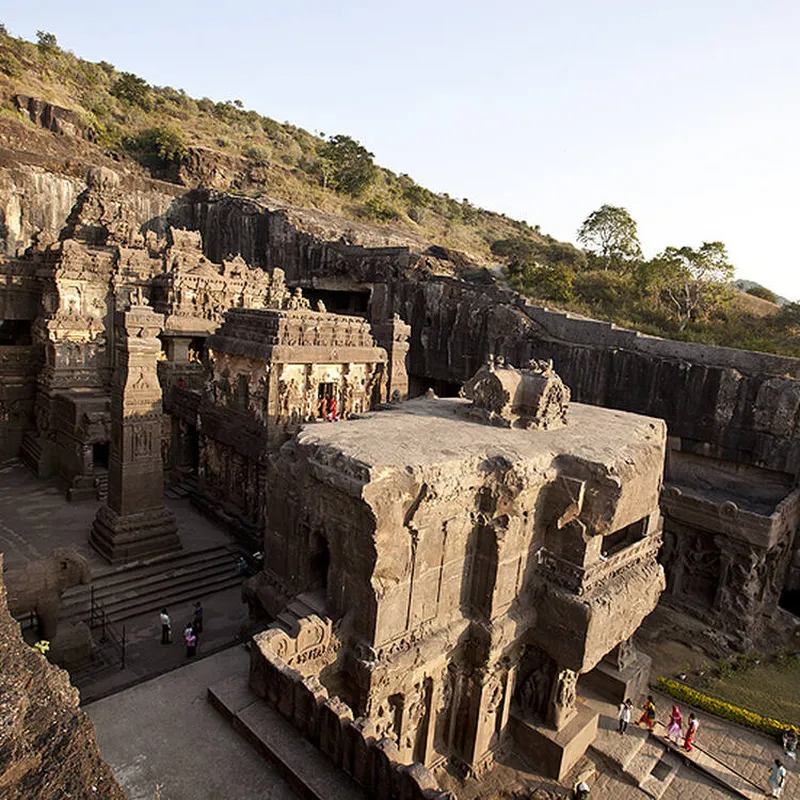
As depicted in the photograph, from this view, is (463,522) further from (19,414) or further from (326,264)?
(326,264)

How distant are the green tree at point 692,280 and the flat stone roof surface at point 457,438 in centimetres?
1819

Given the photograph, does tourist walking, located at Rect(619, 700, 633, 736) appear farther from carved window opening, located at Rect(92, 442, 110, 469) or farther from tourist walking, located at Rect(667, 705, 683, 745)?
carved window opening, located at Rect(92, 442, 110, 469)

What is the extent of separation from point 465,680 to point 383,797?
3576 mm

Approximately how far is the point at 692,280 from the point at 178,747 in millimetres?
28423

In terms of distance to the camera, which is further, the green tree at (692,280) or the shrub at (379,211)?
the shrub at (379,211)

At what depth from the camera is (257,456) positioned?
53.3 feet

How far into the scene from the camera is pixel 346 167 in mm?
57281

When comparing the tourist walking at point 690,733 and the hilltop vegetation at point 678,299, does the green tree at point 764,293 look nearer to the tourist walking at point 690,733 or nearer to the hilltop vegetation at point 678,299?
the hilltop vegetation at point 678,299

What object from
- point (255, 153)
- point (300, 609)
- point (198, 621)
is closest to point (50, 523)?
point (198, 621)

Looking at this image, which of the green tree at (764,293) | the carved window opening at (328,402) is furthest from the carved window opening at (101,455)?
the green tree at (764,293)

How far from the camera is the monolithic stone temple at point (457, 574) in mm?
7719

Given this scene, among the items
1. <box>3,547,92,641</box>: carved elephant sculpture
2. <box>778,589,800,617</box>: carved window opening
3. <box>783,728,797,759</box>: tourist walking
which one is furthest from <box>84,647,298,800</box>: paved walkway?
<box>778,589,800,617</box>: carved window opening

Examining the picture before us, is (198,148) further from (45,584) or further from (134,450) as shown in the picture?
(45,584)

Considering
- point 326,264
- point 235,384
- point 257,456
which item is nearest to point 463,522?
point 257,456
